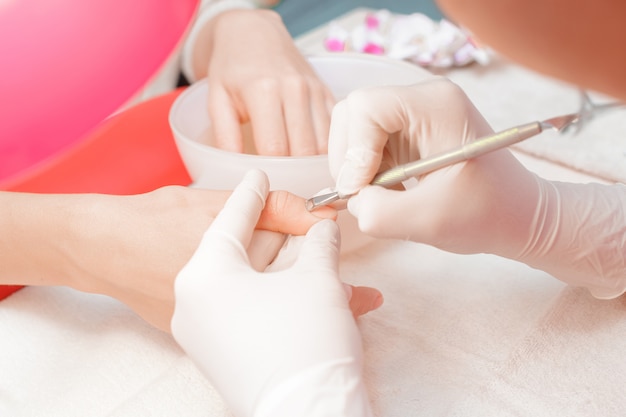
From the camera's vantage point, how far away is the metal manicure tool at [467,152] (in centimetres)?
54

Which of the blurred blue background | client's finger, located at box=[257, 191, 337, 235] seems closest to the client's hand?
client's finger, located at box=[257, 191, 337, 235]

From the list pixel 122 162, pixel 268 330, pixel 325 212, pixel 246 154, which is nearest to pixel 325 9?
pixel 122 162

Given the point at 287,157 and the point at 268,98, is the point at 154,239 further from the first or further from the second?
the point at 268,98

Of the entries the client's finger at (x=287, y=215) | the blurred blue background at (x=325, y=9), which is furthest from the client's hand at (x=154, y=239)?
the blurred blue background at (x=325, y=9)

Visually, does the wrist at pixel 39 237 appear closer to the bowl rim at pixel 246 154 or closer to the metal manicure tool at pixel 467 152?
the bowl rim at pixel 246 154

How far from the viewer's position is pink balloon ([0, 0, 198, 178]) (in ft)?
1.78

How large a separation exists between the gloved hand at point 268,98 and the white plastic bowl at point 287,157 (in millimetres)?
32

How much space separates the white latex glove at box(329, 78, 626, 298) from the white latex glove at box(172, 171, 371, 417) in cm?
8

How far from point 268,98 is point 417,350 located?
38 centimetres

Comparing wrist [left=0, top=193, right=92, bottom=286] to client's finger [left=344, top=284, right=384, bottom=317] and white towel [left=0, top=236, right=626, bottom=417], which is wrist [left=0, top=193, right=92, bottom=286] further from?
client's finger [left=344, top=284, right=384, bottom=317]

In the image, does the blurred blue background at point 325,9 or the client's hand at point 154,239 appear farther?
the blurred blue background at point 325,9

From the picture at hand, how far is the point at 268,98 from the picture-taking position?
33.6 inches

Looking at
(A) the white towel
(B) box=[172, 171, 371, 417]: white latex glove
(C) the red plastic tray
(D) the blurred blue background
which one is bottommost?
(A) the white towel

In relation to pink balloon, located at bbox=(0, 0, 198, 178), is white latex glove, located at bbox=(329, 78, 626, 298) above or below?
below
